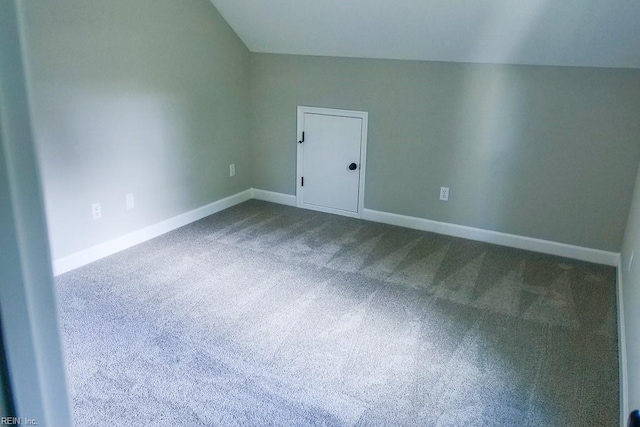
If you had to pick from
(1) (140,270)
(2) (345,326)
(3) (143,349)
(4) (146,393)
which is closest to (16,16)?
(4) (146,393)

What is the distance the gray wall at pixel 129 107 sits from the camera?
9.58ft

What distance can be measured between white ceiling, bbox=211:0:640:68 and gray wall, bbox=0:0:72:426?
10.3 ft

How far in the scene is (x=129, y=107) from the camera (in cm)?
341

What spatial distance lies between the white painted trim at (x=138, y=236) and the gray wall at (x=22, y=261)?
2.55 m

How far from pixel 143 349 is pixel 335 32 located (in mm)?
2695

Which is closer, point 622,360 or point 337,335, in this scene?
point 622,360

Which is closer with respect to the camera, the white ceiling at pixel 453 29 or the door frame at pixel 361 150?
the white ceiling at pixel 453 29

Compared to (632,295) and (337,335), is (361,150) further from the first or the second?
(632,295)

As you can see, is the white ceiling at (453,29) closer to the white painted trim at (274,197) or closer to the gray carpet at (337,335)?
the white painted trim at (274,197)

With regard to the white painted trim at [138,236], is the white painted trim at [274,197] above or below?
above

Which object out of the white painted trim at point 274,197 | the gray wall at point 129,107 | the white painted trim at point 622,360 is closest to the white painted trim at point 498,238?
the white painted trim at point 622,360

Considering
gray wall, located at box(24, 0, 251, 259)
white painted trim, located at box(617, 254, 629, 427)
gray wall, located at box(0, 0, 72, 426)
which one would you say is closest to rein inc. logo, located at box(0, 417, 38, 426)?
gray wall, located at box(0, 0, 72, 426)

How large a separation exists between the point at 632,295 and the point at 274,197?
3.15 m

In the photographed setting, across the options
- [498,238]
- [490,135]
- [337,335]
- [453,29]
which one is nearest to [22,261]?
[337,335]
